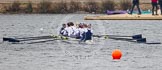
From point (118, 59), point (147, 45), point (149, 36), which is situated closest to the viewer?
point (118, 59)

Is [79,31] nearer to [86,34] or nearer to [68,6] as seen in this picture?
[86,34]

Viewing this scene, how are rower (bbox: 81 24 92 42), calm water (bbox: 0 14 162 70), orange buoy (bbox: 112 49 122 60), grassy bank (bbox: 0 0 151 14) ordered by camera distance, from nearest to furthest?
calm water (bbox: 0 14 162 70), orange buoy (bbox: 112 49 122 60), rower (bbox: 81 24 92 42), grassy bank (bbox: 0 0 151 14)

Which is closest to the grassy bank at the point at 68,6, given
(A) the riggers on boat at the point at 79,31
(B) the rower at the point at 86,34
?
(A) the riggers on boat at the point at 79,31

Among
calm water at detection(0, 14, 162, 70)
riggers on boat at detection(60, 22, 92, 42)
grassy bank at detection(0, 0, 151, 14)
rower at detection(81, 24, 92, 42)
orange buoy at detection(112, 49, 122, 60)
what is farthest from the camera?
grassy bank at detection(0, 0, 151, 14)

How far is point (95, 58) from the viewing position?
44.3 metres

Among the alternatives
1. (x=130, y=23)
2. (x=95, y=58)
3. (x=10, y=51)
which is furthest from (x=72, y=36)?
(x=130, y=23)

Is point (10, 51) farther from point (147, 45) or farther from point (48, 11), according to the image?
point (48, 11)

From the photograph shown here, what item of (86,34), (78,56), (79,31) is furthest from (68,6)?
(78,56)

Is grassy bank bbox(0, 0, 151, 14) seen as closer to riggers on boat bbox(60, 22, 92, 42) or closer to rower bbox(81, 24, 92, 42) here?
riggers on boat bbox(60, 22, 92, 42)

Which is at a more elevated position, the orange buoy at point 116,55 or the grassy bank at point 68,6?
the orange buoy at point 116,55

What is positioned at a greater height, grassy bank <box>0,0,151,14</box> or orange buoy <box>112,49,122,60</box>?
orange buoy <box>112,49,122,60</box>

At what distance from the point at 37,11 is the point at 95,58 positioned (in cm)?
5960

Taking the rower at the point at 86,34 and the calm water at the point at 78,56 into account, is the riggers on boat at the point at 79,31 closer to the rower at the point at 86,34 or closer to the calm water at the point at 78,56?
the rower at the point at 86,34

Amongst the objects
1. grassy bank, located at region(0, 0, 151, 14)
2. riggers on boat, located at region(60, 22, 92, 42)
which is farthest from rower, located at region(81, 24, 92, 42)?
grassy bank, located at region(0, 0, 151, 14)
